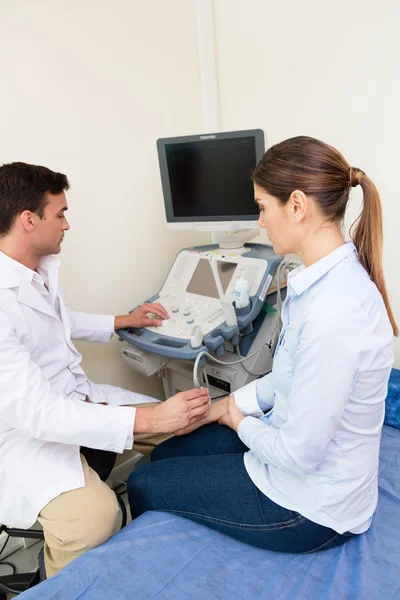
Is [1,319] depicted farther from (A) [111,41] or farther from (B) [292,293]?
(A) [111,41]

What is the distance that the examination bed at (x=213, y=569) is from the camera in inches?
36.8

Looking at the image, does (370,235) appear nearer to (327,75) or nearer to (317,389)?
(317,389)

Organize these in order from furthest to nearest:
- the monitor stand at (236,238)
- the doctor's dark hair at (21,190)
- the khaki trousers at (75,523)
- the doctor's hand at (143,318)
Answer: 1. the monitor stand at (236,238)
2. the doctor's hand at (143,318)
3. the doctor's dark hair at (21,190)
4. the khaki trousers at (75,523)

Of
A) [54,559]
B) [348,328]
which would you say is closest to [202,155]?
[348,328]

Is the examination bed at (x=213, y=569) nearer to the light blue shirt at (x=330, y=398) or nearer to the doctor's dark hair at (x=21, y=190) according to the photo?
the light blue shirt at (x=330, y=398)

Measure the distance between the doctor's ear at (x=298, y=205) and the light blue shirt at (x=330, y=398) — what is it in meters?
0.11

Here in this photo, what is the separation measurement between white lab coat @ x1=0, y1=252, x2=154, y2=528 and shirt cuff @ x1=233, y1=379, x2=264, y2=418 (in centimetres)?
33

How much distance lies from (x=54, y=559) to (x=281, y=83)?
1977 millimetres

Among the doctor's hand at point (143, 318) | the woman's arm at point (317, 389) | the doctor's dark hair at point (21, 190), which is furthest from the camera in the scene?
the doctor's hand at point (143, 318)

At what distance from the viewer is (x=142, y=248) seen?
2.00 metres

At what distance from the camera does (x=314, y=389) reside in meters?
0.83

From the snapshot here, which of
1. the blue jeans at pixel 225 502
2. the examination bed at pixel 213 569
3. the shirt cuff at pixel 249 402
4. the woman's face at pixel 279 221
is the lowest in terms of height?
the examination bed at pixel 213 569

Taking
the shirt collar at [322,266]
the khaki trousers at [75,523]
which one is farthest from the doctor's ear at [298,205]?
the khaki trousers at [75,523]

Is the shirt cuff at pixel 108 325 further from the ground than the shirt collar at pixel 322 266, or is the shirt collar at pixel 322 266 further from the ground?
the shirt collar at pixel 322 266
